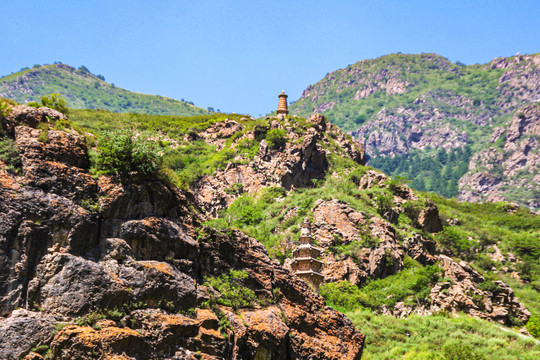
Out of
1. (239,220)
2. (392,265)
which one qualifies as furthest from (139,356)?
(239,220)

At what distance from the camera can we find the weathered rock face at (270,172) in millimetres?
66438

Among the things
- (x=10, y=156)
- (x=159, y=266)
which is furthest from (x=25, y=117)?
(x=159, y=266)

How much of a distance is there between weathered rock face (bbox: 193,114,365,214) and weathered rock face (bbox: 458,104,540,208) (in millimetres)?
110117

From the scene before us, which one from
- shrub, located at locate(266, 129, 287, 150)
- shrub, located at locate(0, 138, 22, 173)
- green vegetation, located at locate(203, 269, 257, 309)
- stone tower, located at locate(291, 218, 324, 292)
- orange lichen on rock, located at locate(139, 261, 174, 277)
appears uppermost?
shrub, located at locate(266, 129, 287, 150)

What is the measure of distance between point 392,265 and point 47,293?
41649 mm

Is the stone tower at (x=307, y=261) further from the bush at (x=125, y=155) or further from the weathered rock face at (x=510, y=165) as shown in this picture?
the weathered rock face at (x=510, y=165)

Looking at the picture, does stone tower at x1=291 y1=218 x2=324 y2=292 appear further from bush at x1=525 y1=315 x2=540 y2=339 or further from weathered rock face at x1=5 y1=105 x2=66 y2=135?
weathered rock face at x1=5 y1=105 x2=66 y2=135

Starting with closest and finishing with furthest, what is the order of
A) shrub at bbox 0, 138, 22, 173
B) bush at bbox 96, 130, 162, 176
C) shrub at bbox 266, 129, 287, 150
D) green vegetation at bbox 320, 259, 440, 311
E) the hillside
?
the hillside, shrub at bbox 0, 138, 22, 173, bush at bbox 96, 130, 162, 176, green vegetation at bbox 320, 259, 440, 311, shrub at bbox 266, 129, 287, 150

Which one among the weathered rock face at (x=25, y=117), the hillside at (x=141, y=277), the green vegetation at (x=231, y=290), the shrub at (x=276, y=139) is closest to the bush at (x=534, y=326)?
the hillside at (x=141, y=277)

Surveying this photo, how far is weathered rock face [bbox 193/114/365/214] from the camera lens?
2616 inches

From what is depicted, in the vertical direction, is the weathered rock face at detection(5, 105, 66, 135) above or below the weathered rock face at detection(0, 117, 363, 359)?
above

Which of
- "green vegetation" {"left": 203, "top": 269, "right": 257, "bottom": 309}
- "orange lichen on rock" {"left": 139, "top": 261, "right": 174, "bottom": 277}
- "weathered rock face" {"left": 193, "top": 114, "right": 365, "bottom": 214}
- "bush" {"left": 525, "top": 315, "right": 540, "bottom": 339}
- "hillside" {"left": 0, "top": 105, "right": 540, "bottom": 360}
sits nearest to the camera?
"hillside" {"left": 0, "top": 105, "right": 540, "bottom": 360}

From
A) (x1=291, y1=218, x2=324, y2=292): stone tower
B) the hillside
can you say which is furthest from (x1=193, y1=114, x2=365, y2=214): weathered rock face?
the hillside

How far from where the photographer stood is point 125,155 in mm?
17281
